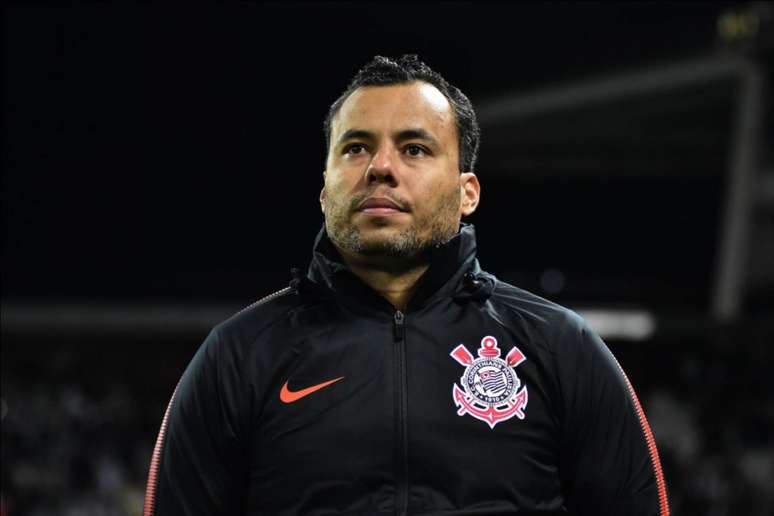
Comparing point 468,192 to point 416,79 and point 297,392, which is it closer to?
point 416,79

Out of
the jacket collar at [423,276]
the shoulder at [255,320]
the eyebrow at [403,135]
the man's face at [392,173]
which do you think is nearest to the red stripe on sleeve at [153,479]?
the shoulder at [255,320]

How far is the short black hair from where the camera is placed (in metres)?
1.99

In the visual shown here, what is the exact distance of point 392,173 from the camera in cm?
187

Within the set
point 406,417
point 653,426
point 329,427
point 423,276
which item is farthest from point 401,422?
point 653,426

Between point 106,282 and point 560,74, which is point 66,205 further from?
point 560,74

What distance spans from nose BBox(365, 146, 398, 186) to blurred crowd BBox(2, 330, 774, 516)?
957 centimetres

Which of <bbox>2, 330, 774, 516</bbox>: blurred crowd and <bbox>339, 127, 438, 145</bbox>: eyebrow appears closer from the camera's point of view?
<bbox>339, 127, 438, 145</bbox>: eyebrow

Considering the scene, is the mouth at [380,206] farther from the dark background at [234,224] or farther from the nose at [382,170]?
the dark background at [234,224]

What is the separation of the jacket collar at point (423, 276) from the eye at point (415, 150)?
17 centimetres

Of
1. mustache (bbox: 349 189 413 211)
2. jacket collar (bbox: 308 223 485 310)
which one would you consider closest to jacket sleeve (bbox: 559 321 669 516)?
jacket collar (bbox: 308 223 485 310)

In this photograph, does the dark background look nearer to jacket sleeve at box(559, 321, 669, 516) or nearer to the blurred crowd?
Result: the blurred crowd

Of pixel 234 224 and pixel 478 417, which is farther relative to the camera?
pixel 234 224

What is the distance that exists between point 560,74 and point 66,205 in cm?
771

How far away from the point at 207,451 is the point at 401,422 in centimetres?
34
